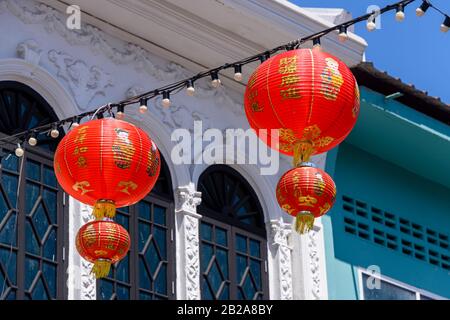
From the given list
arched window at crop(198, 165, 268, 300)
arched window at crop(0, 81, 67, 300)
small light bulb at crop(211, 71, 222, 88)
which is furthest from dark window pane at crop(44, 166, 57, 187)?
small light bulb at crop(211, 71, 222, 88)

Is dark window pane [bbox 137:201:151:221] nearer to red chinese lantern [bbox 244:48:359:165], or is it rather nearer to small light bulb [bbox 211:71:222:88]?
small light bulb [bbox 211:71:222:88]

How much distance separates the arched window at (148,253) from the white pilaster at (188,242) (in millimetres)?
65

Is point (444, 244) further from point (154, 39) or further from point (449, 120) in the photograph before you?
point (154, 39)

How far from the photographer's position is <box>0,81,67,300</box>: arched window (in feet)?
41.8

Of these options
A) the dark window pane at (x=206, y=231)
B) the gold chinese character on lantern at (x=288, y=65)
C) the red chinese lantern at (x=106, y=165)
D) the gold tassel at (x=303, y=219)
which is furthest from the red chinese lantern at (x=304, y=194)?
the dark window pane at (x=206, y=231)

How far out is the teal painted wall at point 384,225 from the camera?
50.8 ft

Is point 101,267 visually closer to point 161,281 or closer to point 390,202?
point 161,281

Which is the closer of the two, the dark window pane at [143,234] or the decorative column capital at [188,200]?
the dark window pane at [143,234]

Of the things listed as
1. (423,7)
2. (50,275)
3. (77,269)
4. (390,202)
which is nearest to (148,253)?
(77,269)

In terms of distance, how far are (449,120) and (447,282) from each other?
1722 millimetres

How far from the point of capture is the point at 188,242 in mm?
14070

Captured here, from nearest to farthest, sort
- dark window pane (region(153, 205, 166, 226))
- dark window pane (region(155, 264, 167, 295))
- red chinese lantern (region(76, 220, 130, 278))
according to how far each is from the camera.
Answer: red chinese lantern (region(76, 220, 130, 278)), dark window pane (region(155, 264, 167, 295)), dark window pane (region(153, 205, 166, 226))

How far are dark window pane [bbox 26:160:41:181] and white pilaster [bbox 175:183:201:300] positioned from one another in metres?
1.52

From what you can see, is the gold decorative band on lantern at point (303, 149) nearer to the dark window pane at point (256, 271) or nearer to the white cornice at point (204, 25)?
the white cornice at point (204, 25)
